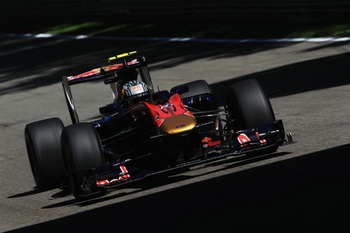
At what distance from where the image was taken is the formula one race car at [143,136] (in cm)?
847

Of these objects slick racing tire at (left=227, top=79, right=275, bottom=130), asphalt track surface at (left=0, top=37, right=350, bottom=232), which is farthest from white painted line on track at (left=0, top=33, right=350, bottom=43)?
slick racing tire at (left=227, top=79, right=275, bottom=130)

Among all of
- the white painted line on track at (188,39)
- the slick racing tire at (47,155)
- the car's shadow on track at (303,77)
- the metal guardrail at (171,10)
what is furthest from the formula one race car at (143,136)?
the metal guardrail at (171,10)

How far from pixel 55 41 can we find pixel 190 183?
71.9 feet

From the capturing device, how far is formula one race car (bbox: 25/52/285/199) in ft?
27.8

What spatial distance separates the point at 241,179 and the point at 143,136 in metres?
1.34

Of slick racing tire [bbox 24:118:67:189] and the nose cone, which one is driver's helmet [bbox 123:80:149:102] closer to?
slick racing tire [bbox 24:118:67:189]

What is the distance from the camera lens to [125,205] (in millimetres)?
7988

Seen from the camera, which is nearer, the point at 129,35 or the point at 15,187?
the point at 15,187

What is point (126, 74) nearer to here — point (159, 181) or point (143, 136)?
point (143, 136)

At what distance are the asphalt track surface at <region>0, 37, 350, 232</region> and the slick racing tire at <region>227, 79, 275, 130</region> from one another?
368mm

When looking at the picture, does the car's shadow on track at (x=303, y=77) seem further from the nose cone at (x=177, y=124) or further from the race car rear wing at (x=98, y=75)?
the nose cone at (x=177, y=124)

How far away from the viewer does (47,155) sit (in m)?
9.42

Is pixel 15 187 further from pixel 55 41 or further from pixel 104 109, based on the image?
pixel 55 41

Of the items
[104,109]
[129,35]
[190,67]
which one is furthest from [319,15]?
[104,109]
